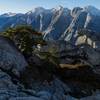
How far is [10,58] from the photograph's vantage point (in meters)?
47.2

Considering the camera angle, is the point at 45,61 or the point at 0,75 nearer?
the point at 0,75

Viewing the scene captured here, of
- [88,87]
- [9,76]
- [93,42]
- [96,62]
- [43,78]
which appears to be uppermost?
[9,76]

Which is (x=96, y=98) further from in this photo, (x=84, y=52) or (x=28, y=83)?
(x=84, y=52)

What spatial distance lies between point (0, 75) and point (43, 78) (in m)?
10.1

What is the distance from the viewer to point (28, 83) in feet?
151

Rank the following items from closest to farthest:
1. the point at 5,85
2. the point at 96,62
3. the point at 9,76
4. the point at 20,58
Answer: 1. the point at 5,85
2. the point at 9,76
3. the point at 20,58
4. the point at 96,62

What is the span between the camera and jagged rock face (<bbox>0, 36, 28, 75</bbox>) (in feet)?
151

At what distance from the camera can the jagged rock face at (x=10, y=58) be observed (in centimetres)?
4594

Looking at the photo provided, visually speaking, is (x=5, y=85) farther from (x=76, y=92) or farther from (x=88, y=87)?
(x=88, y=87)

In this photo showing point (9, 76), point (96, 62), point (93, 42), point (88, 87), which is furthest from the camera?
point (93, 42)

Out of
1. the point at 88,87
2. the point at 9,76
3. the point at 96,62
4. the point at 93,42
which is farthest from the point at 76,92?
the point at 93,42

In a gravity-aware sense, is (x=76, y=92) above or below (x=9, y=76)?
below

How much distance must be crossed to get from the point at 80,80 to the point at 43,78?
9.38 meters

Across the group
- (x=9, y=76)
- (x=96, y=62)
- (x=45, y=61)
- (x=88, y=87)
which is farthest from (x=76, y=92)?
(x=96, y=62)
